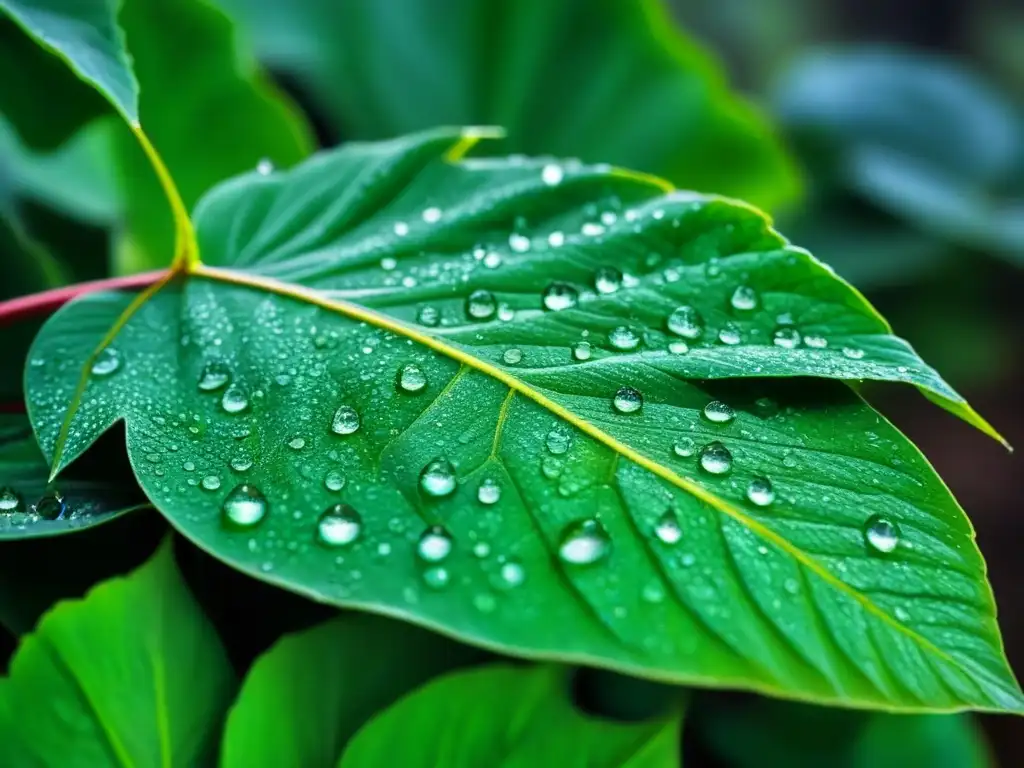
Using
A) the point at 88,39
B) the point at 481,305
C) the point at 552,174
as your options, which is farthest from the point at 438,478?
the point at 88,39

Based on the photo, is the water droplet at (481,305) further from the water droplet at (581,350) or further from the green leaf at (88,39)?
the green leaf at (88,39)

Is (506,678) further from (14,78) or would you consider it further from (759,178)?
(759,178)

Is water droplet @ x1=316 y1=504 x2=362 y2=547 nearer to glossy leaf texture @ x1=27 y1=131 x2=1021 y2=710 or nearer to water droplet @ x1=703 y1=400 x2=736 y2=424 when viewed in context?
glossy leaf texture @ x1=27 y1=131 x2=1021 y2=710

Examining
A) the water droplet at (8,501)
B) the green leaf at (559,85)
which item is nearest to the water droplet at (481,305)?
the water droplet at (8,501)

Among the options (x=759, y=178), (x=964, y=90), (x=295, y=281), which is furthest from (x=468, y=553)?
(x=964, y=90)

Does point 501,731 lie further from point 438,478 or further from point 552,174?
point 552,174
